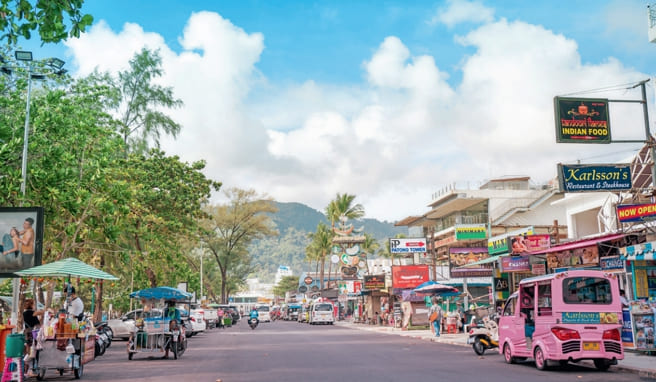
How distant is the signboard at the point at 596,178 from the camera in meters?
20.4

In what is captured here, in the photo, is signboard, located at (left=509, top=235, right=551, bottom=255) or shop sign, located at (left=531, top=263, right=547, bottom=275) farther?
signboard, located at (left=509, top=235, right=551, bottom=255)

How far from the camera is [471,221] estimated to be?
71.2 meters

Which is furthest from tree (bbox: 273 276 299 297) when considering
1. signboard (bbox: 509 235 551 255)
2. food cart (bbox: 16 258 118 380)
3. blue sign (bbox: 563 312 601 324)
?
blue sign (bbox: 563 312 601 324)

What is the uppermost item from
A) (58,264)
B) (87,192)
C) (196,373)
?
(87,192)

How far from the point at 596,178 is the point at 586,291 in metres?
6.49

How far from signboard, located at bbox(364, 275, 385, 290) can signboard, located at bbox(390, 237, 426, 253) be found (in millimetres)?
4601

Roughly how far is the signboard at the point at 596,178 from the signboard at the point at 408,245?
4066 cm

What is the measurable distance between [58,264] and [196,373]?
4.67 metres

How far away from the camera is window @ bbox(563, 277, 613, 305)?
1497cm

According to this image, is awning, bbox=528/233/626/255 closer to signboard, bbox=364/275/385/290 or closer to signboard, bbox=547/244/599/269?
signboard, bbox=547/244/599/269

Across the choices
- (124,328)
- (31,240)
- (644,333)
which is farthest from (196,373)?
(124,328)

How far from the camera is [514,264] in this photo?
26.7 m

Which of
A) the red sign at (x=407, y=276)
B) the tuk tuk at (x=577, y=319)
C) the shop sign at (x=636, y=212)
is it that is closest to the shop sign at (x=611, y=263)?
the shop sign at (x=636, y=212)

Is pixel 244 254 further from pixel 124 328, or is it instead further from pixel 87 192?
pixel 87 192
